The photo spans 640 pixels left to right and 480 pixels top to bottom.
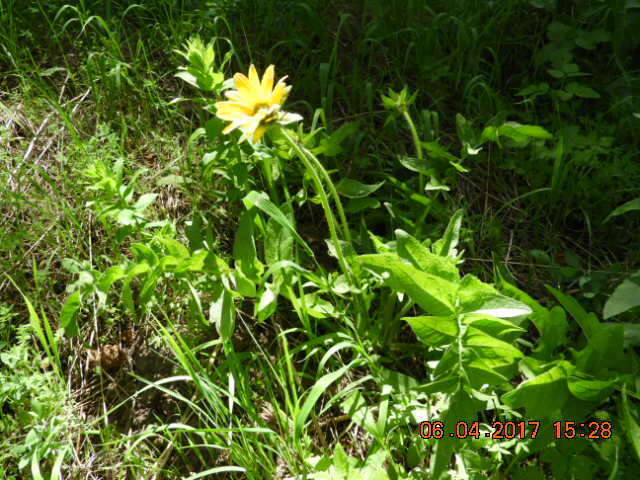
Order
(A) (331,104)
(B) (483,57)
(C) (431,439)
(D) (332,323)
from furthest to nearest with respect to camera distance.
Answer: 1. (B) (483,57)
2. (A) (331,104)
3. (D) (332,323)
4. (C) (431,439)

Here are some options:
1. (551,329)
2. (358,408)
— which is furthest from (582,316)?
(358,408)

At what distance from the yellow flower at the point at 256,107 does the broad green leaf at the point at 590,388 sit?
2.92 feet

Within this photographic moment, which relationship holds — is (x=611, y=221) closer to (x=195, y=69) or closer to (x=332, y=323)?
(x=332, y=323)

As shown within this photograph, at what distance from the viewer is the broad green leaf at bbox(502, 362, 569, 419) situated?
1282 millimetres

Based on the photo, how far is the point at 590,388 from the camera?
127 cm

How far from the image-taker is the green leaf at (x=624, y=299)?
1.43 metres

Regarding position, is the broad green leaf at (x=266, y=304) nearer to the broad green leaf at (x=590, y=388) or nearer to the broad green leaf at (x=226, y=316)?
the broad green leaf at (x=226, y=316)

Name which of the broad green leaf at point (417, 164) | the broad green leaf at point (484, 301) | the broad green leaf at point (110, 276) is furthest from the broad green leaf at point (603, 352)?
the broad green leaf at point (110, 276)

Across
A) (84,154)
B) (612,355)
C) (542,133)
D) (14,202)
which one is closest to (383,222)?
(542,133)

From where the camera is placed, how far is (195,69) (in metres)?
1.72

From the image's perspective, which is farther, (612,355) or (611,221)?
(611,221)

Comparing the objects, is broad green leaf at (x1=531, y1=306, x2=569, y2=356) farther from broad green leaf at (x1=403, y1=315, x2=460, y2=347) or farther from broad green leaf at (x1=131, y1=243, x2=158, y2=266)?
broad green leaf at (x1=131, y1=243, x2=158, y2=266)

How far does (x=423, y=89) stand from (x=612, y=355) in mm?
1393

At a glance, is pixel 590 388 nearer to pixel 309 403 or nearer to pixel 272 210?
pixel 309 403
